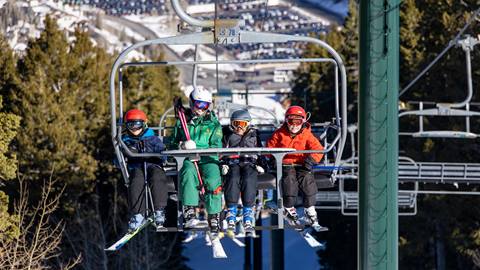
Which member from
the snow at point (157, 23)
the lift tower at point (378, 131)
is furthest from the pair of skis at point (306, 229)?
the snow at point (157, 23)

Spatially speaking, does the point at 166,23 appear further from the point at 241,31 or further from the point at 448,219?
the point at 241,31

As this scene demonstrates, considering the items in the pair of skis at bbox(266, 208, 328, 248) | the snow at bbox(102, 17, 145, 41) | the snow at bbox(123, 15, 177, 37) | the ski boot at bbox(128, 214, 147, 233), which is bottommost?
the pair of skis at bbox(266, 208, 328, 248)

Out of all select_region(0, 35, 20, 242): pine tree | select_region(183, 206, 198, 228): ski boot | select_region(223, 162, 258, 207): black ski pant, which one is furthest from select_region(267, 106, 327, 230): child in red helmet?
select_region(0, 35, 20, 242): pine tree

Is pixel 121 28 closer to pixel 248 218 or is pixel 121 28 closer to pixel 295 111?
pixel 295 111

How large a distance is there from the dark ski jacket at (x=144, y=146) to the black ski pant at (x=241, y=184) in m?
0.67

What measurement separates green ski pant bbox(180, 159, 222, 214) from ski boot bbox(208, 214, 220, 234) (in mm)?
39

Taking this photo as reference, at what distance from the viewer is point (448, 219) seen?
37.5 m

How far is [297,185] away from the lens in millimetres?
11953

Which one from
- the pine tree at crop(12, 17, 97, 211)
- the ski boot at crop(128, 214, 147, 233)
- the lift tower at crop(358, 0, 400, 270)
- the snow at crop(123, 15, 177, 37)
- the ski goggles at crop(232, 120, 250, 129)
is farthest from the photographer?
the snow at crop(123, 15, 177, 37)

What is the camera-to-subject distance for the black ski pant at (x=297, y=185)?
39.0 feet

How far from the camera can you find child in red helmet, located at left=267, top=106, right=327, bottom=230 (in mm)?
11922

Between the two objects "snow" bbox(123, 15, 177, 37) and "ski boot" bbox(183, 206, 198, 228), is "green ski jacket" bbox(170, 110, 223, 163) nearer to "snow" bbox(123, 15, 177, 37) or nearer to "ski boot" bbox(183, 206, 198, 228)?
"ski boot" bbox(183, 206, 198, 228)

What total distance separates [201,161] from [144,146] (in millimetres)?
590

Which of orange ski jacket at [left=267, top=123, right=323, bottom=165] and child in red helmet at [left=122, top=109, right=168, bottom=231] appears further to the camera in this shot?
orange ski jacket at [left=267, top=123, right=323, bottom=165]
